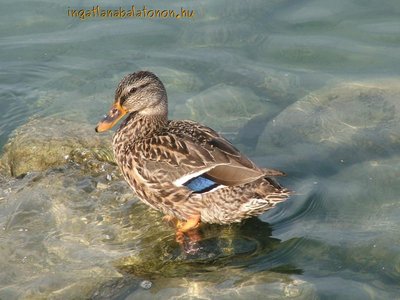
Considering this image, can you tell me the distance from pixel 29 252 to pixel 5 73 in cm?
369

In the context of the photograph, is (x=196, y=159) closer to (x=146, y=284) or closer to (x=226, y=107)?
(x=146, y=284)

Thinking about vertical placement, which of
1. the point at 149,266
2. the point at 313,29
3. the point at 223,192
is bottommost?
the point at 149,266

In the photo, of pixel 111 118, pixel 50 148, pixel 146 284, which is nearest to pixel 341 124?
pixel 111 118

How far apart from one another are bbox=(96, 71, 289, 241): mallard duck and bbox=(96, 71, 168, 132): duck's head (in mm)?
13

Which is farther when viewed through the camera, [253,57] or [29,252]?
[253,57]

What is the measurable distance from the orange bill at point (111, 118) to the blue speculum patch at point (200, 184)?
1040 mm

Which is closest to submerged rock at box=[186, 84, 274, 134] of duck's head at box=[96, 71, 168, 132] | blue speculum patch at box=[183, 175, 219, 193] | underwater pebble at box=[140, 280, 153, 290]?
duck's head at box=[96, 71, 168, 132]

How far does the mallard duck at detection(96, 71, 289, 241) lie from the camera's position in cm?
600

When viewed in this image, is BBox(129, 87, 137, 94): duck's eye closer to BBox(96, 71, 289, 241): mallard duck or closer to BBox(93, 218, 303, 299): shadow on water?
BBox(96, 71, 289, 241): mallard duck

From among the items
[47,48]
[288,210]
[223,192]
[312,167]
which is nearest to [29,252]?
[223,192]

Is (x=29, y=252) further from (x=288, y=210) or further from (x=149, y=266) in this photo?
(x=288, y=210)

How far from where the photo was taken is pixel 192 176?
19.9 ft

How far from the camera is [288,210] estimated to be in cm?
655

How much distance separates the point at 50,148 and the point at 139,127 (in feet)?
4.26
